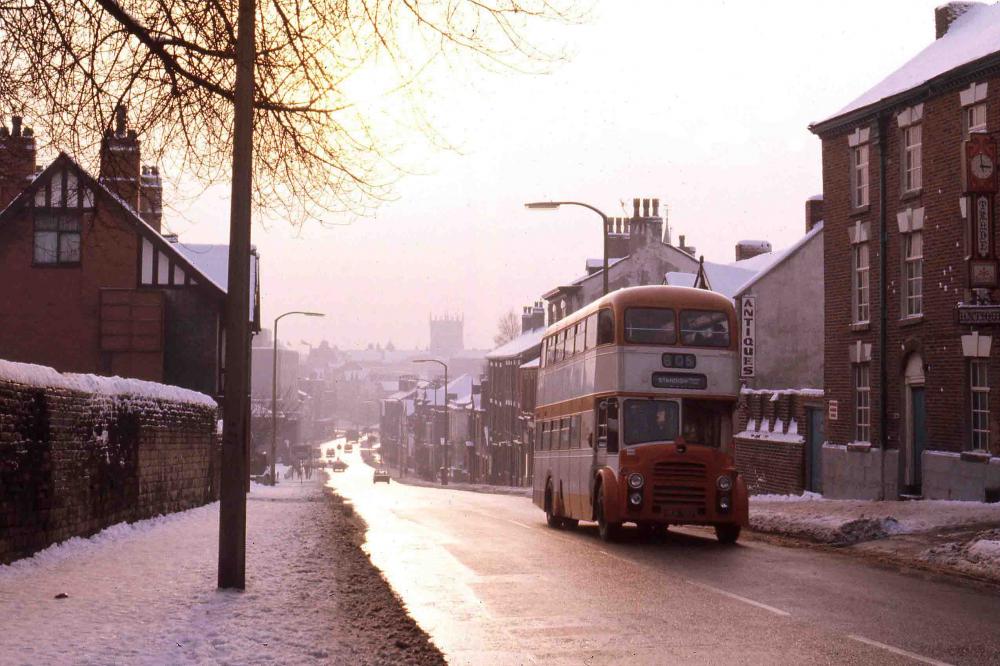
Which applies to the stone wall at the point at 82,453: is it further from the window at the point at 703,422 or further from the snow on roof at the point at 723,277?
the snow on roof at the point at 723,277

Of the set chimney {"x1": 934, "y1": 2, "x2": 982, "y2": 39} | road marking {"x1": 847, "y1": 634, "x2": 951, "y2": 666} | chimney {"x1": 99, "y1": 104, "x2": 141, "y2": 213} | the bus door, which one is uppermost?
chimney {"x1": 934, "y1": 2, "x2": 982, "y2": 39}

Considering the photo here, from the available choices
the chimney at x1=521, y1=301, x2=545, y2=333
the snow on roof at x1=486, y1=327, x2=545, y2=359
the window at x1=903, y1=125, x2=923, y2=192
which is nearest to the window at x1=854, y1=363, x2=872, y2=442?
the window at x1=903, y1=125, x2=923, y2=192

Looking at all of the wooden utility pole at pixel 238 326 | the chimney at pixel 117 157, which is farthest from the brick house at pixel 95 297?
the wooden utility pole at pixel 238 326

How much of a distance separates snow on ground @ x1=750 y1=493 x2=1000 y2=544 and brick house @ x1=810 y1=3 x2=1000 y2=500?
2538mm

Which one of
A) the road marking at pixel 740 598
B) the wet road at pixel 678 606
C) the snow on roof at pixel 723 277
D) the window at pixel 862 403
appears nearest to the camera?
the wet road at pixel 678 606

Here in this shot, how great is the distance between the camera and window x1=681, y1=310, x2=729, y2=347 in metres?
21.7

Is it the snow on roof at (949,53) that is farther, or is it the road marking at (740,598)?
the snow on roof at (949,53)

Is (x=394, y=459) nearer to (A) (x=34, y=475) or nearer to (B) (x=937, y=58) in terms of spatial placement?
(B) (x=937, y=58)

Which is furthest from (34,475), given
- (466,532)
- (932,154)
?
(932,154)

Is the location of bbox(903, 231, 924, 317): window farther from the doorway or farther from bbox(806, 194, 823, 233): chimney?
bbox(806, 194, 823, 233): chimney

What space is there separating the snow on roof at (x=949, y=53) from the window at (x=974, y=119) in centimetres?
106

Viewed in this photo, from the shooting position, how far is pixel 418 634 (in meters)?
10.6

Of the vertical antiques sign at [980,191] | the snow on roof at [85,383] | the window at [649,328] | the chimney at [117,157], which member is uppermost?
the vertical antiques sign at [980,191]

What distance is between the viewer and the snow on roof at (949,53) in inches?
1161
